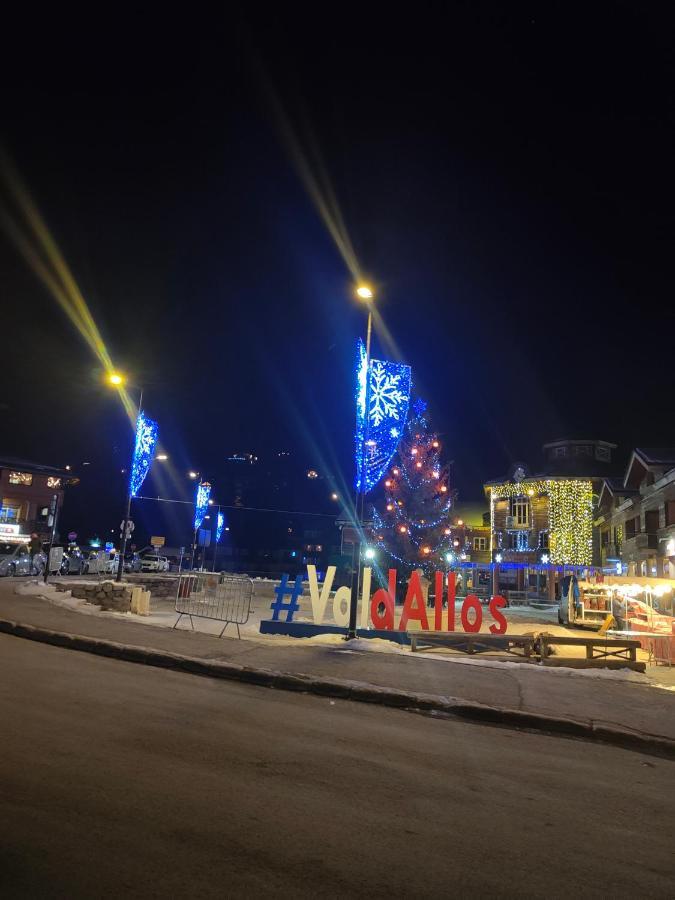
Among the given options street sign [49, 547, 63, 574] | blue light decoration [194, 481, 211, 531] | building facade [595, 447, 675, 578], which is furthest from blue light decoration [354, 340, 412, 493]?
blue light decoration [194, 481, 211, 531]

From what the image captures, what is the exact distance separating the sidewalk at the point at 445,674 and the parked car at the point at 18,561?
61.0 ft

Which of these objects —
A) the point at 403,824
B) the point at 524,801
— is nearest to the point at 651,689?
the point at 524,801

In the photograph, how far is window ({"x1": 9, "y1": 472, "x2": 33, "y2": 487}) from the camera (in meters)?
58.2

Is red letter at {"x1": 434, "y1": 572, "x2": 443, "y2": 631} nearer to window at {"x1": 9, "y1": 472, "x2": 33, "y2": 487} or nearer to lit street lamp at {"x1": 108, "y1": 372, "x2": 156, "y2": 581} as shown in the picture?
lit street lamp at {"x1": 108, "y1": 372, "x2": 156, "y2": 581}

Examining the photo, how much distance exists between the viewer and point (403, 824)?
414cm

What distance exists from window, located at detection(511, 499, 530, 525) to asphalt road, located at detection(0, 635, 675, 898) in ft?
130

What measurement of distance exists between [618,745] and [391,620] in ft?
26.0

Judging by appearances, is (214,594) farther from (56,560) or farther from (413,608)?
(56,560)

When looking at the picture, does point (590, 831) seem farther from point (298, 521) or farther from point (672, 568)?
point (298, 521)

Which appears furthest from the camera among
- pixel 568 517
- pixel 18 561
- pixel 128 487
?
pixel 568 517

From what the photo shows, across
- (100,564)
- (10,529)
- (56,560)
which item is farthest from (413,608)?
(10,529)

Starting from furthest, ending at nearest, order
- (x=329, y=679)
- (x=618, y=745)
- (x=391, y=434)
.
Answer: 1. (x=391, y=434)
2. (x=329, y=679)
3. (x=618, y=745)

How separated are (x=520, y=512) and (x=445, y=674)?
122ft

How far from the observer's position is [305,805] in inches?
171
